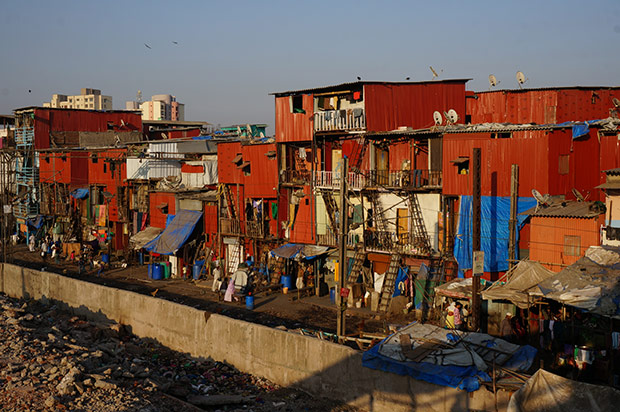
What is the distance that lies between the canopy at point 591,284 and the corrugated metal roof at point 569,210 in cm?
200

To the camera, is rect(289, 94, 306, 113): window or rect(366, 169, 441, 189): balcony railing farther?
rect(289, 94, 306, 113): window

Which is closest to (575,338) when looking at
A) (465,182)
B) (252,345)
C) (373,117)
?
(465,182)

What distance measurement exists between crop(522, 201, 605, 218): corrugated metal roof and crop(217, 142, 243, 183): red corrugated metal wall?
711 inches

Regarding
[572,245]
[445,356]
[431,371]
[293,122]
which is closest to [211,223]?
[293,122]

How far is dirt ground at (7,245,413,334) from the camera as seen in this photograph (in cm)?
2722

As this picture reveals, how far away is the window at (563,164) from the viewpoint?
88.1 ft

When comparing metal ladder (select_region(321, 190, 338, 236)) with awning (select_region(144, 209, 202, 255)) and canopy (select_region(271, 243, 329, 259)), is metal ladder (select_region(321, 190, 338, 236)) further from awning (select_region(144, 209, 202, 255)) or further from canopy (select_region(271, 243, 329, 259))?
awning (select_region(144, 209, 202, 255))

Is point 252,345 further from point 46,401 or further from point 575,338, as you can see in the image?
point 575,338

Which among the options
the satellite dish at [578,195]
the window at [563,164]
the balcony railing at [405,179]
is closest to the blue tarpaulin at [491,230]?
the satellite dish at [578,195]

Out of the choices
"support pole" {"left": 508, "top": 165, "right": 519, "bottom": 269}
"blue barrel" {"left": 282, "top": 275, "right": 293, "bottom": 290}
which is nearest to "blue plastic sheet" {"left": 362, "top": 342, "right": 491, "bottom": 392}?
"support pole" {"left": 508, "top": 165, "right": 519, "bottom": 269}

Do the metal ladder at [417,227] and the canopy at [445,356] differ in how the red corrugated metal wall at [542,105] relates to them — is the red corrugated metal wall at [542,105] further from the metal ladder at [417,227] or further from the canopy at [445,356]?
the canopy at [445,356]

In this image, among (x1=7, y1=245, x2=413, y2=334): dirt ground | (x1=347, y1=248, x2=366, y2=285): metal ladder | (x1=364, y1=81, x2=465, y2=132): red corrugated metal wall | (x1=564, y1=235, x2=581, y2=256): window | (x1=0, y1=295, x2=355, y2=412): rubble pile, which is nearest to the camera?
(x1=0, y1=295, x2=355, y2=412): rubble pile

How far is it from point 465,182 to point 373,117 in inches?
276

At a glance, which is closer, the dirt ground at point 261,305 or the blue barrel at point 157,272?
the dirt ground at point 261,305
